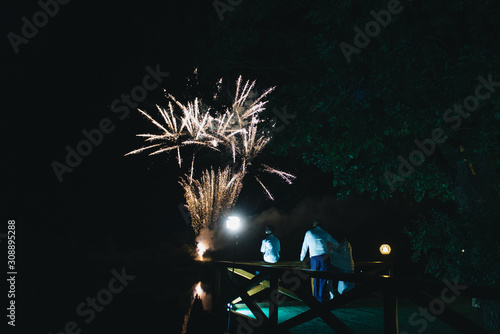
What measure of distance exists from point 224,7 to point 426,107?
474cm

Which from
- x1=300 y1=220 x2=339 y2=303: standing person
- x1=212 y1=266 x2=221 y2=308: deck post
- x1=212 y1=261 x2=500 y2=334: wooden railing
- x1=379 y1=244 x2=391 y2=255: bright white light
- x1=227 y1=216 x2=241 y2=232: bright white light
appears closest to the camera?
x1=212 y1=261 x2=500 y2=334: wooden railing

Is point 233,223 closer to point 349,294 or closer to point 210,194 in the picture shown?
point 349,294

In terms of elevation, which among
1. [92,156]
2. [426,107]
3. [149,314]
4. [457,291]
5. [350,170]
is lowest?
[149,314]

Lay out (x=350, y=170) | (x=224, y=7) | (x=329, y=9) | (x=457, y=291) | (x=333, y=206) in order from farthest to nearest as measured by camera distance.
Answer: (x=333, y=206)
(x=350, y=170)
(x=224, y=7)
(x=329, y=9)
(x=457, y=291)

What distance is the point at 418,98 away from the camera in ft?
18.0

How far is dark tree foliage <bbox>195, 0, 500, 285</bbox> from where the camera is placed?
5449mm

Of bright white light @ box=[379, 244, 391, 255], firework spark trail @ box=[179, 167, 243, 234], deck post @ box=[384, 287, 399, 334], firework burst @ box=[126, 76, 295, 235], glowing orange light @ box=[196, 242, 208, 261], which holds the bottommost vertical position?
glowing orange light @ box=[196, 242, 208, 261]

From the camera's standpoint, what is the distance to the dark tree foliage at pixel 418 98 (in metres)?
5.45

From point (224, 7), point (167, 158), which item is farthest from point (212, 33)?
point (167, 158)

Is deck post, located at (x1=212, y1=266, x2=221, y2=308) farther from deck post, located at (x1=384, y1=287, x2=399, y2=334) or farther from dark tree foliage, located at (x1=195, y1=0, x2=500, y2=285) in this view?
deck post, located at (x1=384, y1=287, x2=399, y2=334)

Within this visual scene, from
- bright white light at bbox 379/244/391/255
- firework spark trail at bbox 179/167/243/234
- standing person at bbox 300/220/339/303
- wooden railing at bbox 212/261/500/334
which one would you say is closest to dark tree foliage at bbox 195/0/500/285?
standing person at bbox 300/220/339/303

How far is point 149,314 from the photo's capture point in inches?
332

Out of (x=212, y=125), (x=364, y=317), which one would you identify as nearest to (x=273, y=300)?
(x=364, y=317)

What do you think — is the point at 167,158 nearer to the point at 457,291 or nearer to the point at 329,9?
the point at 329,9
